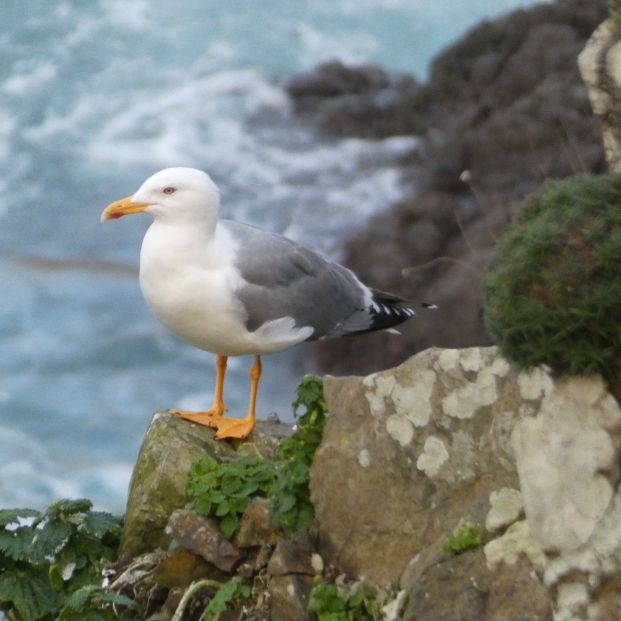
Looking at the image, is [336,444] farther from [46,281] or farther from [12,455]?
[46,281]

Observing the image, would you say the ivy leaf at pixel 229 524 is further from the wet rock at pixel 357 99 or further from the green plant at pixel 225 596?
the wet rock at pixel 357 99

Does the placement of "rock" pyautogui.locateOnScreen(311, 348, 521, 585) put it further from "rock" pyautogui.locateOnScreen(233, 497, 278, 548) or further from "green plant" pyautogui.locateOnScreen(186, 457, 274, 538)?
"green plant" pyautogui.locateOnScreen(186, 457, 274, 538)

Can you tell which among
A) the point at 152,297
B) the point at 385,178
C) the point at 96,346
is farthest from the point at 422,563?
the point at 385,178

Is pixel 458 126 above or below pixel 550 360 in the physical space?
below

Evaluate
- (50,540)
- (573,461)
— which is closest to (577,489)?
(573,461)

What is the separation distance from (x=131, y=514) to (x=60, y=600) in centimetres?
44

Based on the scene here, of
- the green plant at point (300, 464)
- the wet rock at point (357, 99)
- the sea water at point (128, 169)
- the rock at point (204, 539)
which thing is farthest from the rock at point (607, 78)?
the wet rock at point (357, 99)

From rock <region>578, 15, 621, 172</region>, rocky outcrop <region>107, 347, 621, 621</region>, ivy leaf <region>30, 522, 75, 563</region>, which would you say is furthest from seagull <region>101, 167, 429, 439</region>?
rock <region>578, 15, 621, 172</region>

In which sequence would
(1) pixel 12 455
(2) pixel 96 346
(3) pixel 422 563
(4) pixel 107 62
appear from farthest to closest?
(4) pixel 107 62, (2) pixel 96 346, (1) pixel 12 455, (3) pixel 422 563

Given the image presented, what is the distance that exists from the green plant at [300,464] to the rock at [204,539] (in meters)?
0.22

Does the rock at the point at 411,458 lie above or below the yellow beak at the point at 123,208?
above

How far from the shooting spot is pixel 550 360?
324 cm

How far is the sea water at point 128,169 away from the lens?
11.5 m

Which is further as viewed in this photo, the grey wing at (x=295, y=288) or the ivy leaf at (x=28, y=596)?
the grey wing at (x=295, y=288)
